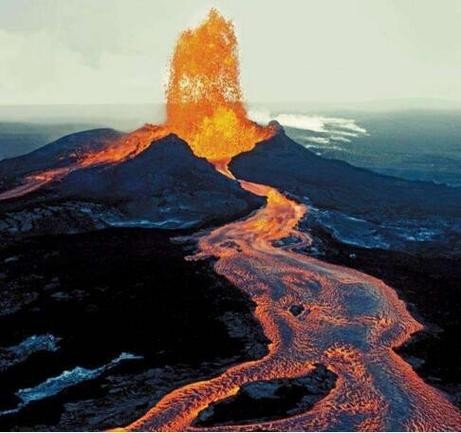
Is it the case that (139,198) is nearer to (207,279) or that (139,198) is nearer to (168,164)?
(168,164)

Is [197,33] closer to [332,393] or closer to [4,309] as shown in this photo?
[4,309]

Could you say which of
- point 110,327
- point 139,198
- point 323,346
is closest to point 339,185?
point 139,198

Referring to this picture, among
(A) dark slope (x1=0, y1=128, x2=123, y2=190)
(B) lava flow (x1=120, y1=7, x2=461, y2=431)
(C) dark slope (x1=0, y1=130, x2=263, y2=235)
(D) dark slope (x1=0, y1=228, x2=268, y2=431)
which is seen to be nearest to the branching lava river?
(B) lava flow (x1=120, y1=7, x2=461, y2=431)

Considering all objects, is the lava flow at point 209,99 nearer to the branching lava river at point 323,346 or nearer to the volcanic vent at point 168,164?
the volcanic vent at point 168,164

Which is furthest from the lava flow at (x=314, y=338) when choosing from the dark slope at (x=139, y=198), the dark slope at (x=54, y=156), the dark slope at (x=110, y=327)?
the dark slope at (x=54, y=156)

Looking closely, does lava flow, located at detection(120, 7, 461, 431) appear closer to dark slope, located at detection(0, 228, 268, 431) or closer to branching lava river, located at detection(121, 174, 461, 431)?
branching lava river, located at detection(121, 174, 461, 431)

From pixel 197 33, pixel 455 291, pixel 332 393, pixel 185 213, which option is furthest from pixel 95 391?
pixel 197 33
